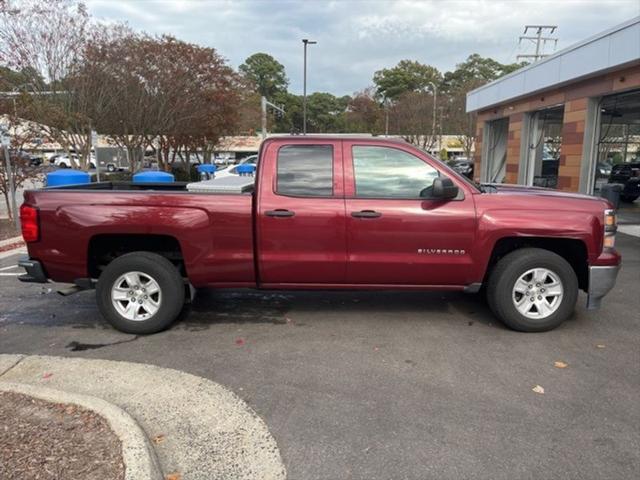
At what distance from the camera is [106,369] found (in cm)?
423

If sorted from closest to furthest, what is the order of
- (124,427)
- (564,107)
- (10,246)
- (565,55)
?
(124,427), (10,246), (565,55), (564,107)

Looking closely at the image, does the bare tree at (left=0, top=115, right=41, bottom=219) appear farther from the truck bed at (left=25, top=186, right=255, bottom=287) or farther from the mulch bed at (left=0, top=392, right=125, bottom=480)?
the mulch bed at (left=0, top=392, right=125, bottom=480)

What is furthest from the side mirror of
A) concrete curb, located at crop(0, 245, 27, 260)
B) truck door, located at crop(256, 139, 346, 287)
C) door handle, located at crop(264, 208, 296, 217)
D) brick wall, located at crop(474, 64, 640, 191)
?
brick wall, located at crop(474, 64, 640, 191)

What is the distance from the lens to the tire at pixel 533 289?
5.00m

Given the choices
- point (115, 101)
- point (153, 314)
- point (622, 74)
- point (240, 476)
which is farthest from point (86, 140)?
point (240, 476)

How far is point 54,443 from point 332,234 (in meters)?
2.81

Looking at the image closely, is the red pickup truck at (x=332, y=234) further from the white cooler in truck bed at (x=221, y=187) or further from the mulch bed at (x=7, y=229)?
the mulch bed at (x=7, y=229)

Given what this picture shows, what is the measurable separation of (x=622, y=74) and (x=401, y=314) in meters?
9.73

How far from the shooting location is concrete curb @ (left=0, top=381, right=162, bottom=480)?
9.13 ft

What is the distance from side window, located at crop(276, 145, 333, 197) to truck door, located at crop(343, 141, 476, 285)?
19 cm

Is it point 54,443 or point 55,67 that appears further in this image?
point 55,67

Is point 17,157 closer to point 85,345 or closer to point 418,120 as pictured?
point 85,345

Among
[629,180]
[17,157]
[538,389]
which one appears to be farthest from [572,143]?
[17,157]

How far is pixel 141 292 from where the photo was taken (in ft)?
16.7
